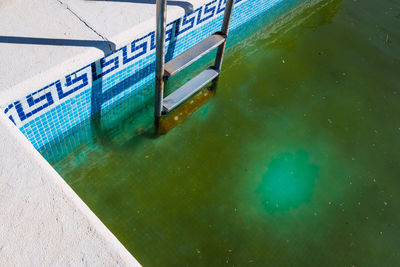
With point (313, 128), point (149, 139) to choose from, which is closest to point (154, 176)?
point (149, 139)

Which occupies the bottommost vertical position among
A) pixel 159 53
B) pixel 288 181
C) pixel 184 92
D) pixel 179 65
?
pixel 288 181

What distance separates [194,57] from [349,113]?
5.18ft

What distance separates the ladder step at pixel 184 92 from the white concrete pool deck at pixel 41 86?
52 centimetres

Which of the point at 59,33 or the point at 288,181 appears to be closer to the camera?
the point at 59,33

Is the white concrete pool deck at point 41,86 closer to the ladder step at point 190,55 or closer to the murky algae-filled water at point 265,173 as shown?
the ladder step at point 190,55

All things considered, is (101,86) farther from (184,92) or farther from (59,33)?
(184,92)

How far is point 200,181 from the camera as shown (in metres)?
2.54

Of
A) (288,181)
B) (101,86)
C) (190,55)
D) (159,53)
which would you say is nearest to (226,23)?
(190,55)

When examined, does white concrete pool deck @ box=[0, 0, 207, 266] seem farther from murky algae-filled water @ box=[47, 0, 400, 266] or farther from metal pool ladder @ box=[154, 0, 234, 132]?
murky algae-filled water @ box=[47, 0, 400, 266]

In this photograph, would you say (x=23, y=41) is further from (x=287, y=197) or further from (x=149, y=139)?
(x=287, y=197)

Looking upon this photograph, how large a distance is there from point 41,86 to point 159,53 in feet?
2.42

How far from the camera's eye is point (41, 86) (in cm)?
198

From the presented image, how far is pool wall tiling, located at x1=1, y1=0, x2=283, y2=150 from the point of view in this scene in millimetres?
2119

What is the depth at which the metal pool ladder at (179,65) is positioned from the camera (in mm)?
2236
